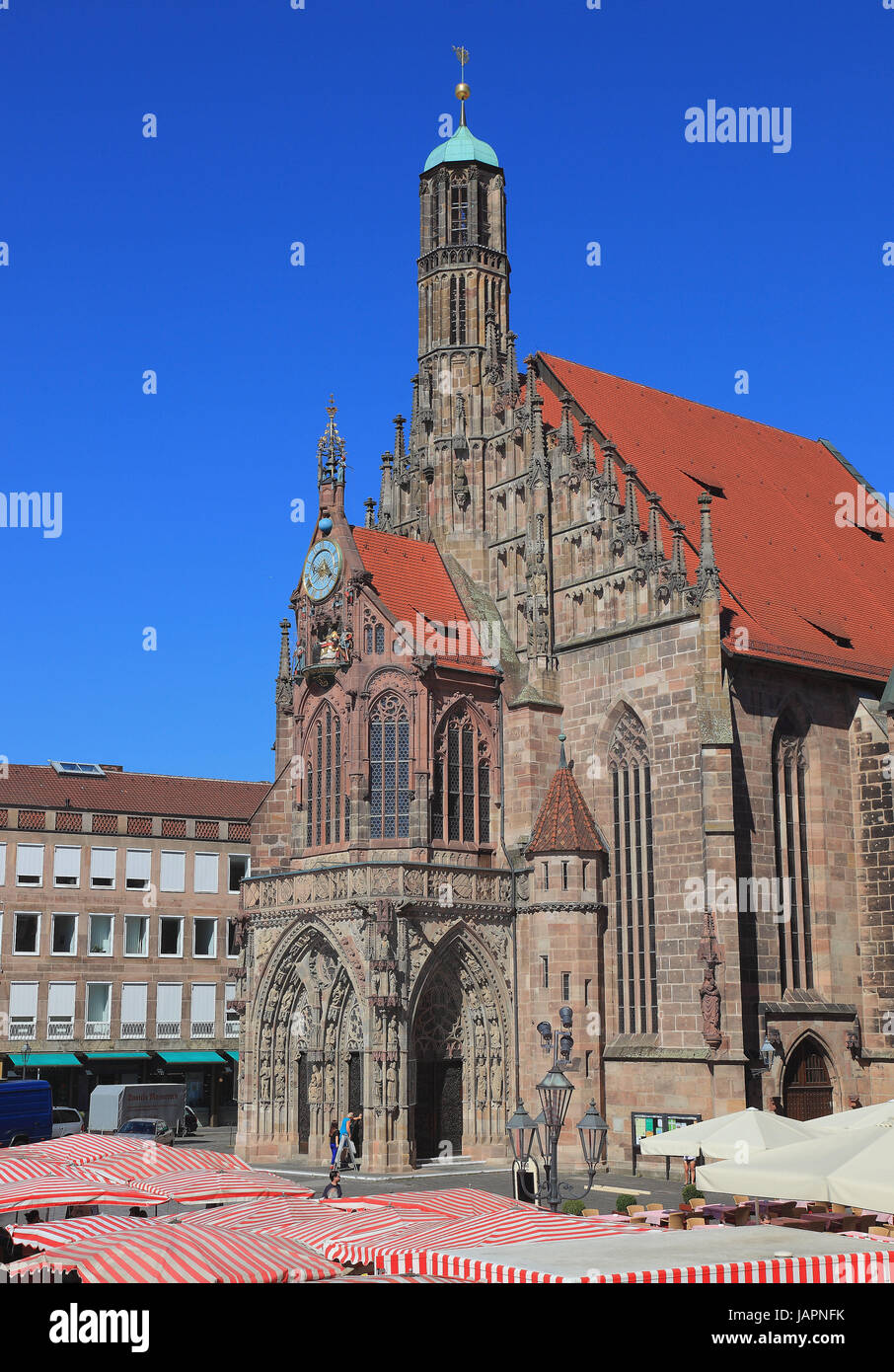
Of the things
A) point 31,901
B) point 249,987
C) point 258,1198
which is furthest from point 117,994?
point 258,1198

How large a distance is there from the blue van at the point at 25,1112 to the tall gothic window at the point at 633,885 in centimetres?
1700

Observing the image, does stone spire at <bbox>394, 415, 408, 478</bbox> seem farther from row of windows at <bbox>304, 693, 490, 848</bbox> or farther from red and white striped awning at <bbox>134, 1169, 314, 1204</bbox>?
red and white striped awning at <bbox>134, 1169, 314, 1204</bbox>

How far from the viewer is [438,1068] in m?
35.3

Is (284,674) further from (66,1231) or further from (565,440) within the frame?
(66,1231)

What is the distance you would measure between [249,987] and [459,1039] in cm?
634

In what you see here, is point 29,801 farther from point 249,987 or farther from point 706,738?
point 706,738

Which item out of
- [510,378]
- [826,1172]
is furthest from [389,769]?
[826,1172]

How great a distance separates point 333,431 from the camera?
39562 millimetres

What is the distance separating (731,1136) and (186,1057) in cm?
3926

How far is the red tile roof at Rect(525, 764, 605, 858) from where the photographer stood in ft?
115

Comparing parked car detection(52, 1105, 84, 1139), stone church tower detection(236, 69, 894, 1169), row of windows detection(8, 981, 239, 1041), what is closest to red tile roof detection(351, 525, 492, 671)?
stone church tower detection(236, 69, 894, 1169)

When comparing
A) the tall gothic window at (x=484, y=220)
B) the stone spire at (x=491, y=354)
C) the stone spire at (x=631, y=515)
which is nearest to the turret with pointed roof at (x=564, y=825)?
the stone spire at (x=631, y=515)

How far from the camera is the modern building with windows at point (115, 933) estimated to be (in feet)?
183

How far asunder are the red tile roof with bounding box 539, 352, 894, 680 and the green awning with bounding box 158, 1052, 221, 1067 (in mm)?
30276
